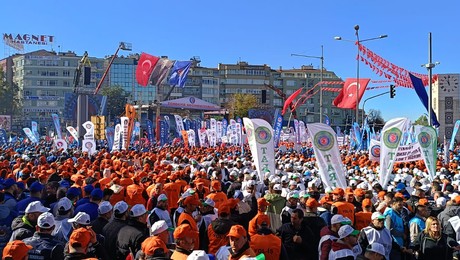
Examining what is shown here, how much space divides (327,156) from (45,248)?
791 cm

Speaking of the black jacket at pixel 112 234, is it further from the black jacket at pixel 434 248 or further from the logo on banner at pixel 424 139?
the logo on banner at pixel 424 139

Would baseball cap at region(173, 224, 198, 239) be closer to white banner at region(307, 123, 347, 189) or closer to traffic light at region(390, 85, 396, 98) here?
white banner at region(307, 123, 347, 189)

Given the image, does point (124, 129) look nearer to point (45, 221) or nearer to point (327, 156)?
point (327, 156)

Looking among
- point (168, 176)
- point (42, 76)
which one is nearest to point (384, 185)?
point (168, 176)

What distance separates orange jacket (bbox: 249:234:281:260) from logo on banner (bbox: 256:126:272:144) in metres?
8.84

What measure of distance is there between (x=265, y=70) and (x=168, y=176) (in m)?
92.5

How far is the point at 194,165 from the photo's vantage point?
1644 cm

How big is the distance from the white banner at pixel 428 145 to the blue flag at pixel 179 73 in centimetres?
4294

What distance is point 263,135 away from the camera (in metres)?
14.1

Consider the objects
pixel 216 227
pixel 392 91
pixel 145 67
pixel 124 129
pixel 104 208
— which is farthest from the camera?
pixel 145 67

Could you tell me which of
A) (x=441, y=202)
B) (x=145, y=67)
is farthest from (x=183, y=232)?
(x=145, y=67)

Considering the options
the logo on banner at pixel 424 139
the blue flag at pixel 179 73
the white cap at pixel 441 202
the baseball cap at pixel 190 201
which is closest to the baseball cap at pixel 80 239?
the baseball cap at pixel 190 201

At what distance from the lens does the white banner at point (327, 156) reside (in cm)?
1172

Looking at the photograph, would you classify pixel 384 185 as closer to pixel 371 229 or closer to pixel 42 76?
pixel 371 229
